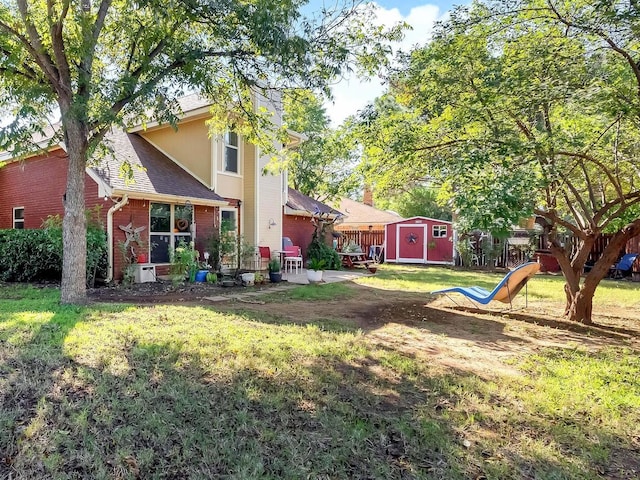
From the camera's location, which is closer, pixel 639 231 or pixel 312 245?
pixel 639 231

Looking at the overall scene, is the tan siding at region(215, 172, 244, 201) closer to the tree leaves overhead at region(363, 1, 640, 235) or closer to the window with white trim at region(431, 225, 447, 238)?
the tree leaves overhead at region(363, 1, 640, 235)

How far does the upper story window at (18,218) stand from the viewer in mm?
12945

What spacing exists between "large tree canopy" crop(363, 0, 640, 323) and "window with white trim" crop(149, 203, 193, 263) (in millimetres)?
6838

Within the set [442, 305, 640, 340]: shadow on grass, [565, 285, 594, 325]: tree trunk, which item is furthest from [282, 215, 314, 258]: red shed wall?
[565, 285, 594, 325]: tree trunk

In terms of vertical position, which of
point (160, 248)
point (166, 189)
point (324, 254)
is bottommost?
point (324, 254)

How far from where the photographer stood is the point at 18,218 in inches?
516

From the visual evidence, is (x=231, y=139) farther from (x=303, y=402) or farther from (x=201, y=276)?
(x=303, y=402)

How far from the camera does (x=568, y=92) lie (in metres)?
5.60

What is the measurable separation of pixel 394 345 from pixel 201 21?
248 inches

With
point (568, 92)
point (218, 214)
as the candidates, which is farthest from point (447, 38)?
point (218, 214)

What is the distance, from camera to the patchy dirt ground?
5.12 m

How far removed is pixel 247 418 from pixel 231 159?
11.3m

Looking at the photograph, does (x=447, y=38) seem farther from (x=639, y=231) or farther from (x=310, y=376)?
(x=310, y=376)

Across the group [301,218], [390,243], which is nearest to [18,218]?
[301,218]
